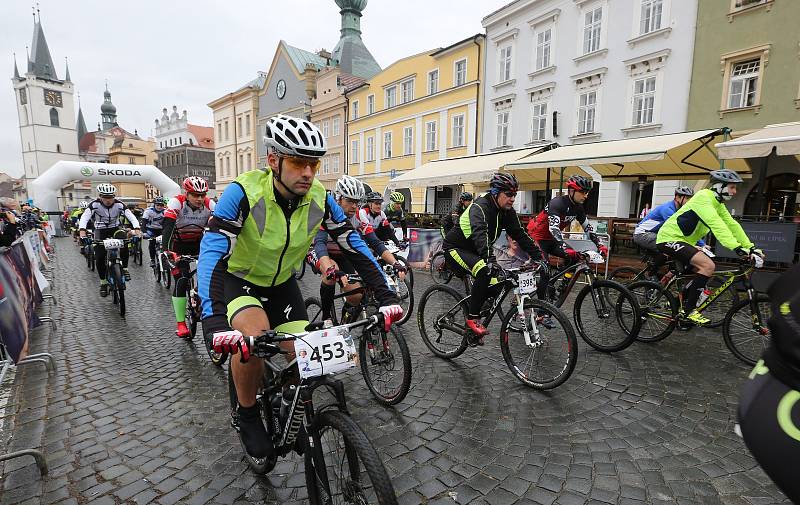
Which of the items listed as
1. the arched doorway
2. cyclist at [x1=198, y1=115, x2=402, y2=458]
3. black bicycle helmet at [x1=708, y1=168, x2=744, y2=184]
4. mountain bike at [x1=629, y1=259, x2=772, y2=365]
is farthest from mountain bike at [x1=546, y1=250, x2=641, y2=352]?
the arched doorway

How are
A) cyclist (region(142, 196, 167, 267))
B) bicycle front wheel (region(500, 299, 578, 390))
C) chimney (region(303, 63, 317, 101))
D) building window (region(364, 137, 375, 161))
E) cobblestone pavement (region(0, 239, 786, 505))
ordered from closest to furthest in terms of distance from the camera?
cobblestone pavement (region(0, 239, 786, 505)), bicycle front wheel (region(500, 299, 578, 390)), cyclist (region(142, 196, 167, 267)), building window (region(364, 137, 375, 161)), chimney (region(303, 63, 317, 101))

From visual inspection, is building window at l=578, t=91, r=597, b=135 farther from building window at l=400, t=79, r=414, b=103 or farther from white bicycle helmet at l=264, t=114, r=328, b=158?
white bicycle helmet at l=264, t=114, r=328, b=158

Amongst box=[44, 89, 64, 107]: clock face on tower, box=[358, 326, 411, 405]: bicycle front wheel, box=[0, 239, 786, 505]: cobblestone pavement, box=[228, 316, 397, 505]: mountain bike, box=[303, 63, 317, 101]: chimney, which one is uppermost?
box=[44, 89, 64, 107]: clock face on tower

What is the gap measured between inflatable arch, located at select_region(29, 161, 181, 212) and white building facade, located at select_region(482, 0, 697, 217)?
20.0m

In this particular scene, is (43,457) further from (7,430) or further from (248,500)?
(248,500)

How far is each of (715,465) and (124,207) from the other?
8865 millimetres

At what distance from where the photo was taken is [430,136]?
27.4 metres

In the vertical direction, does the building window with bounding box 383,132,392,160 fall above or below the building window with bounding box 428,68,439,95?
below

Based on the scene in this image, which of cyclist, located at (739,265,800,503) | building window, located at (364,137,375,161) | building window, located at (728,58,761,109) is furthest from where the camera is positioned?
building window, located at (364,137,375,161)

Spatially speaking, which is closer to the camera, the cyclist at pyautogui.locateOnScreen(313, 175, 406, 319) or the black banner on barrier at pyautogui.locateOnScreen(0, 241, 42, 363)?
the black banner on barrier at pyautogui.locateOnScreen(0, 241, 42, 363)

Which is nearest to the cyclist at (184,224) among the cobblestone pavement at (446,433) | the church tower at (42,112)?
the cobblestone pavement at (446,433)

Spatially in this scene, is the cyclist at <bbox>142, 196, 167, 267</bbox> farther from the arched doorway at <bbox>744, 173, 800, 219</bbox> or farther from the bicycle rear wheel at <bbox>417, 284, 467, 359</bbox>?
the arched doorway at <bbox>744, 173, 800, 219</bbox>

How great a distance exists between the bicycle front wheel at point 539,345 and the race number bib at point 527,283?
0.14 metres

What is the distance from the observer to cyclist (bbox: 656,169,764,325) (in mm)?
4961
